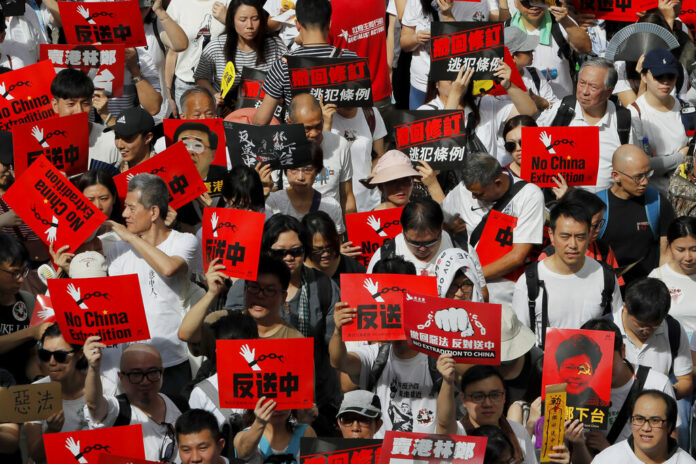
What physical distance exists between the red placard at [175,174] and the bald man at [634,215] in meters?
3.06

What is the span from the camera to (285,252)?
9.03 meters

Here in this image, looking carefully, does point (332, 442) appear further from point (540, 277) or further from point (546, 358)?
point (540, 277)

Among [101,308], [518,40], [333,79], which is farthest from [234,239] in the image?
[518,40]

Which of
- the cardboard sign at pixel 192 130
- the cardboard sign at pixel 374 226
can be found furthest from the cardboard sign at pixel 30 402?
the cardboard sign at pixel 192 130

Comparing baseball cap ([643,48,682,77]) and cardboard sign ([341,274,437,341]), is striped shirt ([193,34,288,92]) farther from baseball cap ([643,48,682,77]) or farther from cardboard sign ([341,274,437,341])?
cardboard sign ([341,274,437,341])

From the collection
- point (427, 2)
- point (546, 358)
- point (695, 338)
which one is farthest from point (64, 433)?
point (427, 2)

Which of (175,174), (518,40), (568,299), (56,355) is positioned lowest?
(56,355)

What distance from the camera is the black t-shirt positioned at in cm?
1058

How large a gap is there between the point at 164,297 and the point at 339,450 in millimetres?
2000

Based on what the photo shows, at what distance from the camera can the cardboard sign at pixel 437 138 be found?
11250 millimetres

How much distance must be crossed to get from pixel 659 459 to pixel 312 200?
351 centimetres

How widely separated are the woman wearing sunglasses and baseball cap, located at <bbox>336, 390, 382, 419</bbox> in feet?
5.04

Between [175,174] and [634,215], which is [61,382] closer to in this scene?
[175,174]

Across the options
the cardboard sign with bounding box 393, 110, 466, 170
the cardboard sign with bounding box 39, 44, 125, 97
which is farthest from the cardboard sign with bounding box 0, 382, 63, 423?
the cardboard sign with bounding box 39, 44, 125, 97
